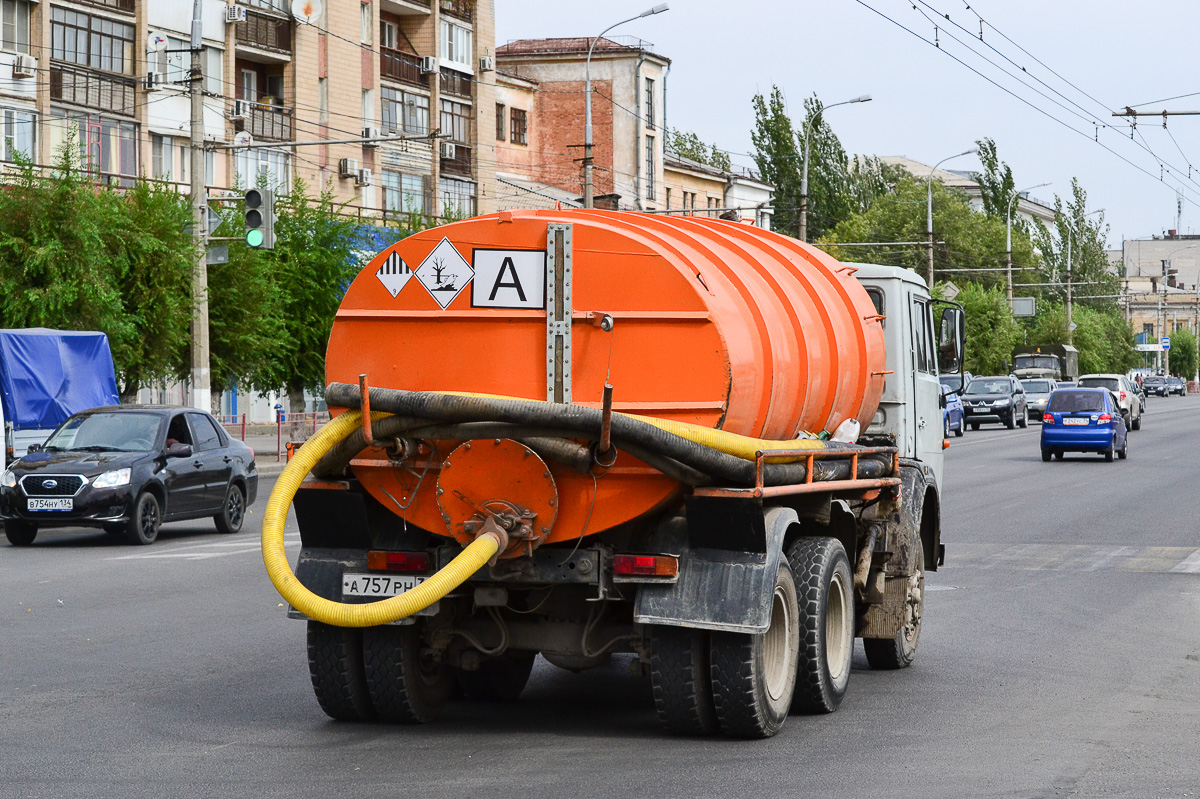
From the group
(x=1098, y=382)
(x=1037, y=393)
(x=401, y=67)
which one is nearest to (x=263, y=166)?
(x=401, y=67)

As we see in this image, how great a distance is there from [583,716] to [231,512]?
12.7 meters

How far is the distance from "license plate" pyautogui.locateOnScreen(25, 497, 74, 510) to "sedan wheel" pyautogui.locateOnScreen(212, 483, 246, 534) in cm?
248

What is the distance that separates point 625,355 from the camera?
24.2 feet

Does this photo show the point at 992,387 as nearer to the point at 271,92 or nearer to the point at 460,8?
the point at 460,8

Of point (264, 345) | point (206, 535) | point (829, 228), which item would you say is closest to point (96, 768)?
point (206, 535)

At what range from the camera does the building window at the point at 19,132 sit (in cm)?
4075

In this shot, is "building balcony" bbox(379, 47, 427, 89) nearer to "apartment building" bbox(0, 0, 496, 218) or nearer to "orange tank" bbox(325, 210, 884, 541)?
"apartment building" bbox(0, 0, 496, 218)

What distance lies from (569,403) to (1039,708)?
10.3 ft

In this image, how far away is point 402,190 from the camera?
5750cm

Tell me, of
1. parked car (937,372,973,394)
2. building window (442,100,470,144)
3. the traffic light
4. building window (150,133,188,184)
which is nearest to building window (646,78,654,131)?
building window (442,100,470,144)

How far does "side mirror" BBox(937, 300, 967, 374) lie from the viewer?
39.5ft

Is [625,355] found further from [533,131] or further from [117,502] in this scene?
[533,131]

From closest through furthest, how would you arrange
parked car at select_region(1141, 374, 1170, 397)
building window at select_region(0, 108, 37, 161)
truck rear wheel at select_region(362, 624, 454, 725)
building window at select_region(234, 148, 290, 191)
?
truck rear wheel at select_region(362, 624, 454, 725)
building window at select_region(0, 108, 37, 161)
building window at select_region(234, 148, 290, 191)
parked car at select_region(1141, 374, 1170, 397)

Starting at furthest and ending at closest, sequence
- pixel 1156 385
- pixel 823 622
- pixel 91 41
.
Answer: pixel 1156 385 < pixel 91 41 < pixel 823 622
